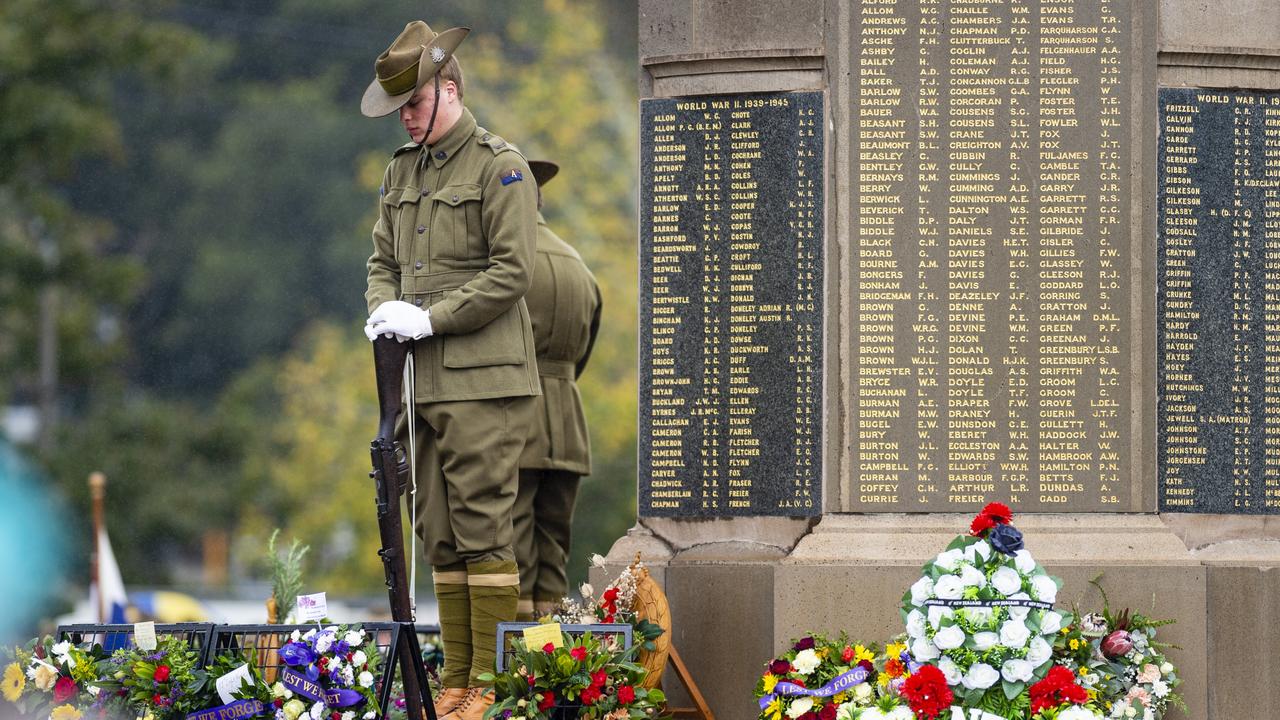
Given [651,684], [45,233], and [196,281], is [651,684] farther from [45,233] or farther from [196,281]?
[196,281]

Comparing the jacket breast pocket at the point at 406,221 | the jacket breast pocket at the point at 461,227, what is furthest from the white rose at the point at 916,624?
the jacket breast pocket at the point at 406,221

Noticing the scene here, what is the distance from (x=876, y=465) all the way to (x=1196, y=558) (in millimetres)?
1400

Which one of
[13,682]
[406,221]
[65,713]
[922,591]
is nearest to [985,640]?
[922,591]

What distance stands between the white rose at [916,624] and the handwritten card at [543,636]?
127 cm

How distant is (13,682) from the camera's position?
7.77 m

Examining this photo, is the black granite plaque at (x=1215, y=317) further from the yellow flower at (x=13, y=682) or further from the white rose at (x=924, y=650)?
the yellow flower at (x=13, y=682)

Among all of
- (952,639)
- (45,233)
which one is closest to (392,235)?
(952,639)

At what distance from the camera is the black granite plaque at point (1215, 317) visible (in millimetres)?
8711

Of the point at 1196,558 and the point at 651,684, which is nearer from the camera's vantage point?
the point at 651,684

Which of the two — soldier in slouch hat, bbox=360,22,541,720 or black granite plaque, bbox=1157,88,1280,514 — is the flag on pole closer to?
soldier in slouch hat, bbox=360,22,541,720

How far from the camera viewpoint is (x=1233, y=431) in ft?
28.7

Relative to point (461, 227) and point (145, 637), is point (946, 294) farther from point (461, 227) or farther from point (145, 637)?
point (145, 637)

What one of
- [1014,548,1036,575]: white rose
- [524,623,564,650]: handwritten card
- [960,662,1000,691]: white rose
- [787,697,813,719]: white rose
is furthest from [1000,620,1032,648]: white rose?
[524,623,564,650]: handwritten card

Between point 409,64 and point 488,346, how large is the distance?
1.19 meters
